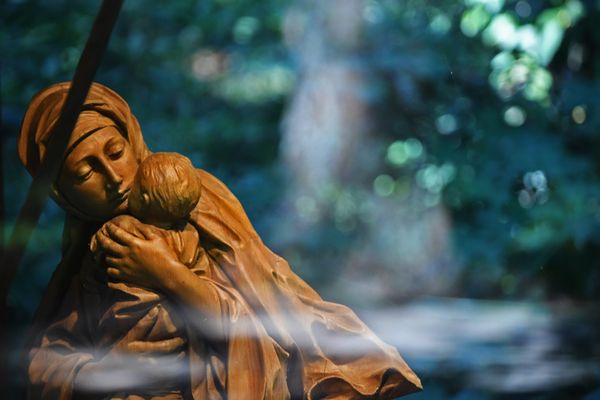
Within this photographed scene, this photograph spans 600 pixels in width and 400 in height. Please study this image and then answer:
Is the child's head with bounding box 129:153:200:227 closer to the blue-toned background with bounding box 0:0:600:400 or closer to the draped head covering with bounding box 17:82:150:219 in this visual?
the draped head covering with bounding box 17:82:150:219

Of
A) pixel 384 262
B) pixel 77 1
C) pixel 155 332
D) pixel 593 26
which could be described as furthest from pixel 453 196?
pixel 155 332

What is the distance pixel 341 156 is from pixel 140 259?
2.58 ft

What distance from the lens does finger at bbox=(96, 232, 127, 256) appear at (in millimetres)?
1202

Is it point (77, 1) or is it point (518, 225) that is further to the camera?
point (518, 225)

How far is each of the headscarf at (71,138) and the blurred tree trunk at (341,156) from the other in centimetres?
66

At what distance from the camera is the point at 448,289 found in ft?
6.46

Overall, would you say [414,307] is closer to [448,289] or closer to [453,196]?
[448,289]

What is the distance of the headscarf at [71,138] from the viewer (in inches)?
47.9

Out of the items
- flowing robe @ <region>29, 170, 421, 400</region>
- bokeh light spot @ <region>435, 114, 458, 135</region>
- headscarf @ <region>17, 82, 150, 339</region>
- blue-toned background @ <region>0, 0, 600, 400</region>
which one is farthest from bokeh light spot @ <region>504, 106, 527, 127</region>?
headscarf @ <region>17, 82, 150, 339</region>

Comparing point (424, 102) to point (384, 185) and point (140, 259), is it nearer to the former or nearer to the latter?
point (384, 185)

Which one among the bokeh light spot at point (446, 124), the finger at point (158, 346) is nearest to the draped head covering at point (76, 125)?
the finger at point (158, 346)

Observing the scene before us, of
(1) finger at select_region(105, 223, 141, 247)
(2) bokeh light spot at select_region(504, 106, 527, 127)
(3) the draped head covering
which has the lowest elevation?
(1) finger at select_region(105, 223, 141, 247)

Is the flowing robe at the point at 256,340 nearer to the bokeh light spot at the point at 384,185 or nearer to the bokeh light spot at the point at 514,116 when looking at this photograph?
the bokeh light spot at the point at 384,185

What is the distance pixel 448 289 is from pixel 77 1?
0.81 metres
